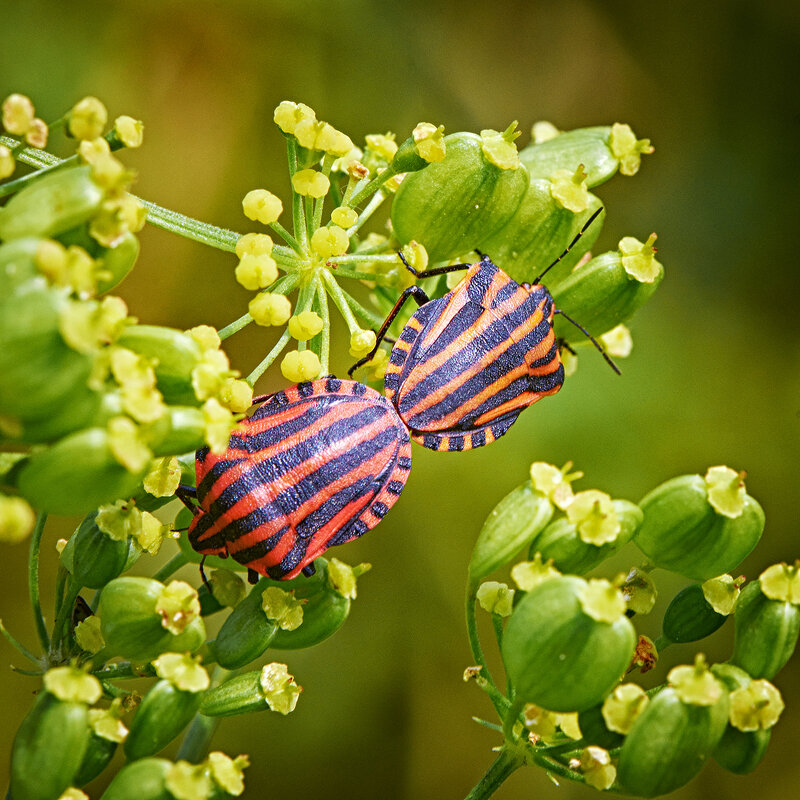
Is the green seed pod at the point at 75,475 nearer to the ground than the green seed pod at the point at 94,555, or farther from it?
farther from it

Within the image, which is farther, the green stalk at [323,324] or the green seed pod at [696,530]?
the green stalk at [323,324]

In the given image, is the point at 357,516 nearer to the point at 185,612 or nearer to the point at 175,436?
the point at 185,612

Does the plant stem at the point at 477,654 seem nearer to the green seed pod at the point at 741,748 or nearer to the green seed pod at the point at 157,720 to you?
the green seed pod at the point at 741,748

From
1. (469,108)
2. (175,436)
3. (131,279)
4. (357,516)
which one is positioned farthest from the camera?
(469,108)

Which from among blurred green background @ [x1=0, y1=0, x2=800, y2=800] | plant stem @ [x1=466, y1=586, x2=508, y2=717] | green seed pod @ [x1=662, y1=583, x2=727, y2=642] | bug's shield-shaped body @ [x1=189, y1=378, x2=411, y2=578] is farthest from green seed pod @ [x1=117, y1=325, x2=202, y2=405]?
blurred green background @ [x1=0, y1=0, x2=800, y2=800]

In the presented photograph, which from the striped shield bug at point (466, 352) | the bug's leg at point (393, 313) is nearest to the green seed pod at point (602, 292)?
the striped shield bug at point (466, 352)

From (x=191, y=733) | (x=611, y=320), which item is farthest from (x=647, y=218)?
(x=191, y=733)

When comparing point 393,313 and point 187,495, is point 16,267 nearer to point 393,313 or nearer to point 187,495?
point 187,495
